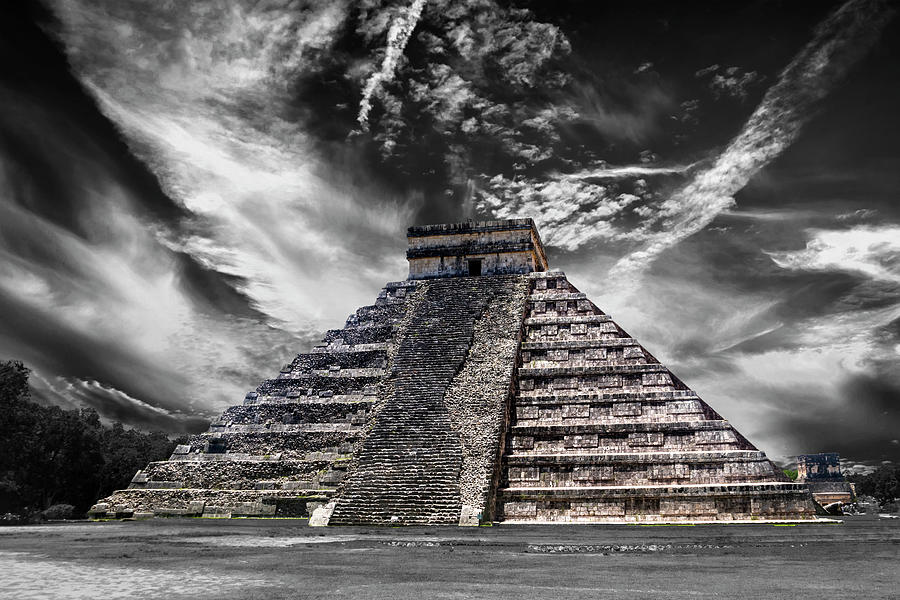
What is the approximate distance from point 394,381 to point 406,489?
5.01 metres

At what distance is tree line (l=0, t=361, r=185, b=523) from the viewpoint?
28484mm

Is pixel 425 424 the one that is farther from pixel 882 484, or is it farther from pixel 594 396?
pixel 882 484

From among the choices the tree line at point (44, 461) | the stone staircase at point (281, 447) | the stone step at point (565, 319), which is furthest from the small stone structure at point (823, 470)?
the tree line at point (44, 461)

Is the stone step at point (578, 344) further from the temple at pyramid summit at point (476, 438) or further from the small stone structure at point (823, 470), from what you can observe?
the small stone structure at point (823, 470)

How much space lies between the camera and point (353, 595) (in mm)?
5133

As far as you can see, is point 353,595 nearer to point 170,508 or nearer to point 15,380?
point 170,508

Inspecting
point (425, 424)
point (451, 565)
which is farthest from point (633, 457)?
point (451, 565)

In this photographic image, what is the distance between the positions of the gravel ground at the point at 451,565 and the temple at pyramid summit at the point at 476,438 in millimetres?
3374

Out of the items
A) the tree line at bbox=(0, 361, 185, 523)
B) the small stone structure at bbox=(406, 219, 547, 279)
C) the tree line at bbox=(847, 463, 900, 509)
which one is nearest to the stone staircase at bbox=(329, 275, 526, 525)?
the small stone structure at bbox=(406, 219, 547, 279)

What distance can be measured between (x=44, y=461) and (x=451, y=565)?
29258mm

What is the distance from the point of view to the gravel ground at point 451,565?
530 cm

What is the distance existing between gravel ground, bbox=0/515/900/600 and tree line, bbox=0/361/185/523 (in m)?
19.9

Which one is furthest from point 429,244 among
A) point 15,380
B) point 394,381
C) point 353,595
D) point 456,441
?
point 353,595

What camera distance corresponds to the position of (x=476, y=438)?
17.4m
